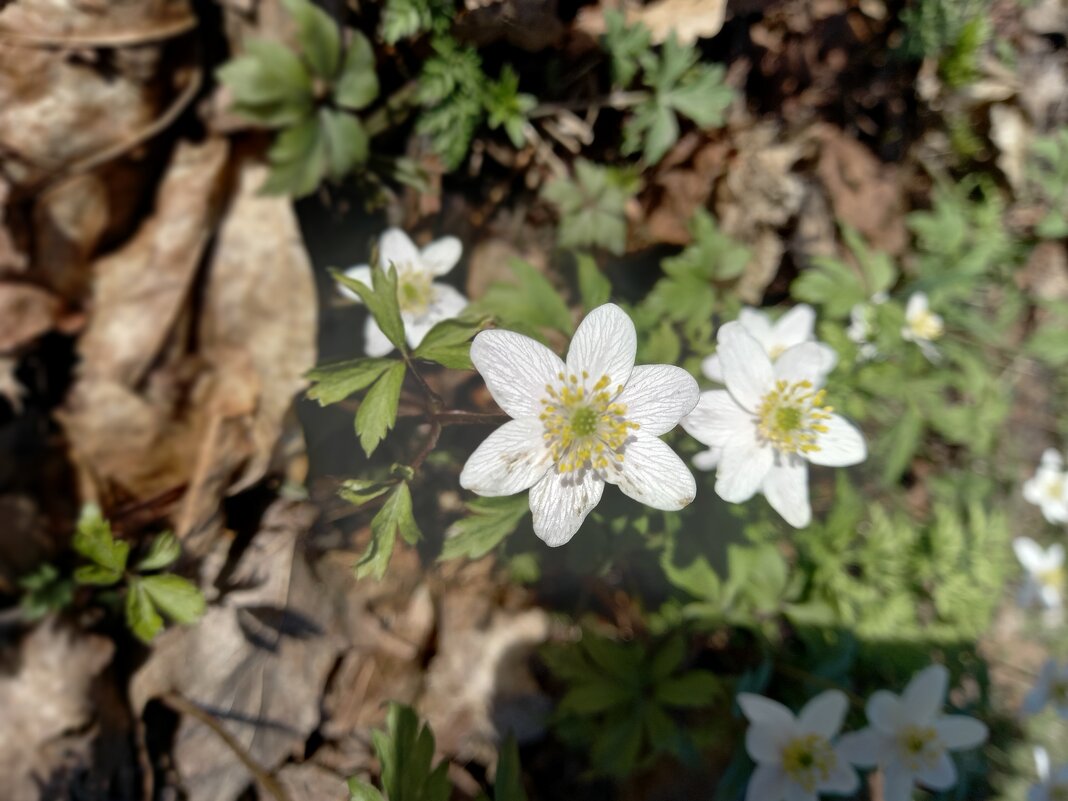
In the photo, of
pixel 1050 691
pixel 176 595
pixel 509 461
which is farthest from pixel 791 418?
pixel 1050 691

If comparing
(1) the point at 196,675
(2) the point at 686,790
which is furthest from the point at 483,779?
(1) the point at 196,675

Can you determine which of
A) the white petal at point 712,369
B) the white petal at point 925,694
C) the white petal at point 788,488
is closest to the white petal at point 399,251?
the white petal at point 712,369

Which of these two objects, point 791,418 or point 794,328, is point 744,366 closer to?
point 791,418

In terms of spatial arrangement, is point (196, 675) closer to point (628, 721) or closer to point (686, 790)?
point (628, 721)

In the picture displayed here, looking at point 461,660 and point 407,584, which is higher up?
point 407,584

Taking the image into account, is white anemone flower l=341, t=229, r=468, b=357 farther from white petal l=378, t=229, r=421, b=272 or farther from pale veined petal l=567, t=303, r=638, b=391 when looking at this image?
pale veined petal l=567, t=303, r=638, b=391
